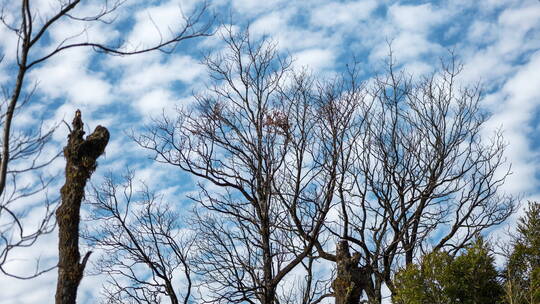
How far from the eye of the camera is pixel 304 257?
1362 cm

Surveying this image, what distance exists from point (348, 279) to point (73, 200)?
465cm

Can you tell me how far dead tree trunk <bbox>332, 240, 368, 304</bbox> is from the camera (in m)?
10.4

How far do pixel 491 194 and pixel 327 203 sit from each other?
4448mm

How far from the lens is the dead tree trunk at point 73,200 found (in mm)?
7910

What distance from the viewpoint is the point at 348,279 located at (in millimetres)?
10578

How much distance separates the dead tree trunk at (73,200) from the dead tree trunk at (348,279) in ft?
14.0

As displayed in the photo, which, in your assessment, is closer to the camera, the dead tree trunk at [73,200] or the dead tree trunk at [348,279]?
the dead tree trunk at [73,200]

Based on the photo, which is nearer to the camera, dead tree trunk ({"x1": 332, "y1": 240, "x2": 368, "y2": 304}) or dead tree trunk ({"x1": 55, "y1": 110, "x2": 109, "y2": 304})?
dead tree trunk ({"x1": 55, "y1": 110, "x2": 109, "y2": 304})

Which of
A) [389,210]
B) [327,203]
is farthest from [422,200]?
[327,203]

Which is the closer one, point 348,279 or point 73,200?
point 73,200

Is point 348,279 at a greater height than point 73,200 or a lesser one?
lesser

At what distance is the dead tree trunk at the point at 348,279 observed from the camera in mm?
10422

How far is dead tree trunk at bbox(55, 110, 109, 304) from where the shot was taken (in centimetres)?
791

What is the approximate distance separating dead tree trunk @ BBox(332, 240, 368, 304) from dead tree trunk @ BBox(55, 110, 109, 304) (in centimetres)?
428
